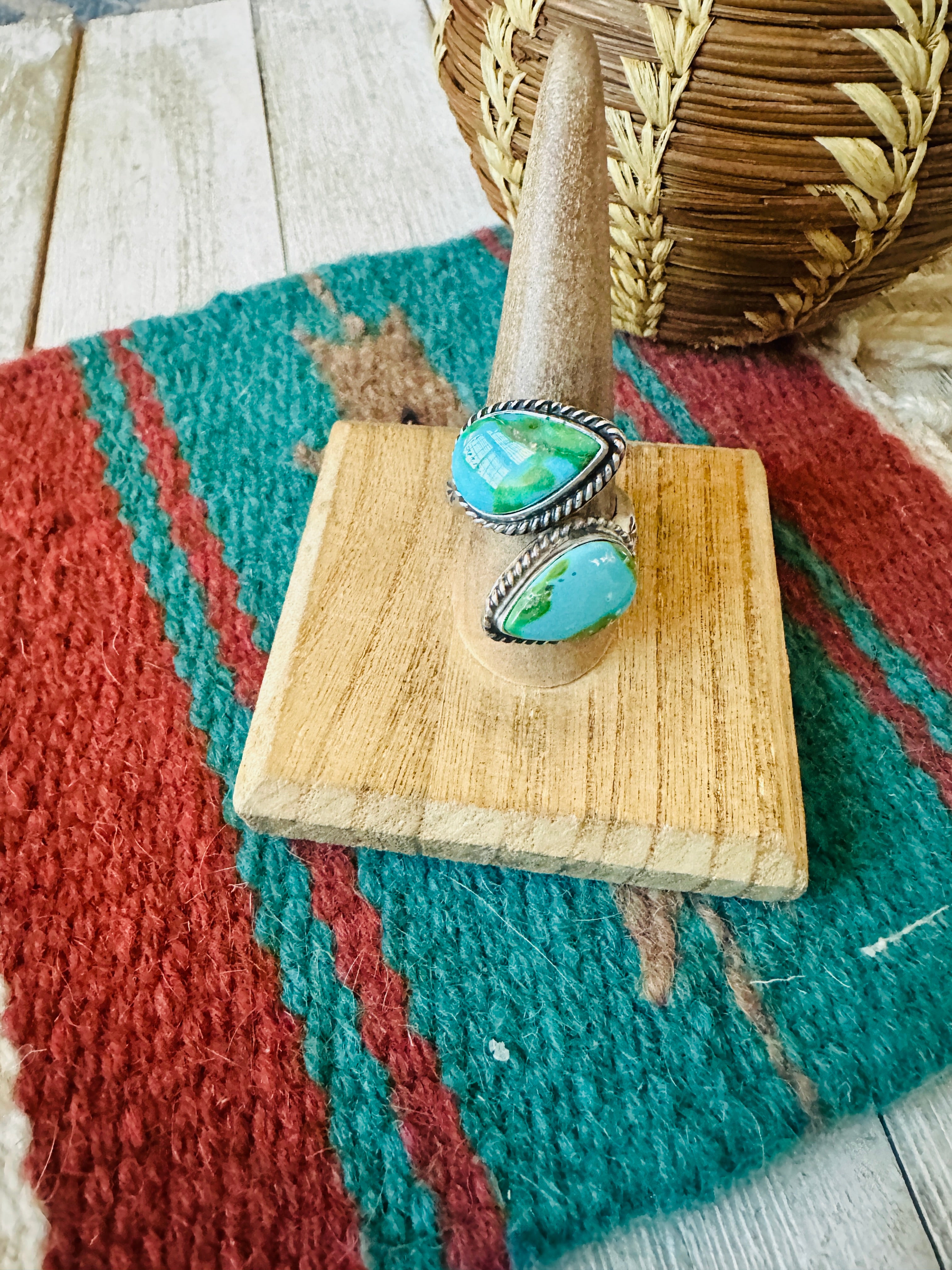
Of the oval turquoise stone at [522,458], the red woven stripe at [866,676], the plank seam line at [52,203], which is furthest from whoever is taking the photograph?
the plank seam line at [52,203]

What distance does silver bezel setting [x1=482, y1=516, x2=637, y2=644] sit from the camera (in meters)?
0.41

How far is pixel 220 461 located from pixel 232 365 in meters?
0.10

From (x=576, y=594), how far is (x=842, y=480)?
1.08 ft

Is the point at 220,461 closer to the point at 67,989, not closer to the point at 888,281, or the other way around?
the point at 67,989

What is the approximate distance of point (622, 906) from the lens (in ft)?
1.58

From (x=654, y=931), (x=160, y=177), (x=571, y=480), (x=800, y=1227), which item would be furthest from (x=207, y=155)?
(x=800, y=1227)

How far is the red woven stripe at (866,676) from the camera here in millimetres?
535

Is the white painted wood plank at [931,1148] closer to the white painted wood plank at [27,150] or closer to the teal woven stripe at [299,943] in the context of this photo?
the teal woven stripe at [299,943]

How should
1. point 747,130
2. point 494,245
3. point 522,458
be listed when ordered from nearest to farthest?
point 522,458 < point 747,130 < point 494,245

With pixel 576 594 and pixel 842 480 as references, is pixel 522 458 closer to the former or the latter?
pixel 576 594

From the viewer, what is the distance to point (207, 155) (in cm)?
93

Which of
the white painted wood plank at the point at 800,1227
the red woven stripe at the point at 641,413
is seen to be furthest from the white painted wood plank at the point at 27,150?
the white painted wood plank at the point at 800,1227

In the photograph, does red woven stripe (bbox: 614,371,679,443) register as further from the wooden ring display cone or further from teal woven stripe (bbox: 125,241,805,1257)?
teal woven stripe (bbox: 125,241,805,1257)

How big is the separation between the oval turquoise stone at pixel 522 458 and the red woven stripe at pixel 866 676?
0.26m
